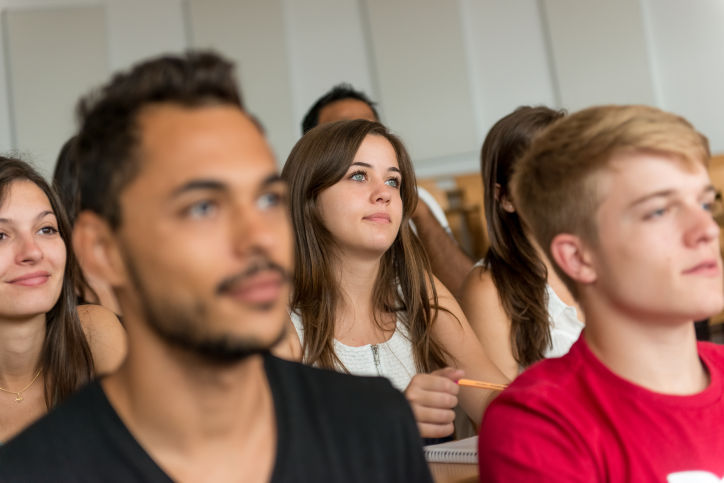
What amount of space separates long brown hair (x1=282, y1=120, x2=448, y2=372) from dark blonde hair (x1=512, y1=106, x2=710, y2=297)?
983mm

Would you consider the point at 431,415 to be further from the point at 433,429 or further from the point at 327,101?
the point at 327,101

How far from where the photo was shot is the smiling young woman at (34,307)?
6.93 feet

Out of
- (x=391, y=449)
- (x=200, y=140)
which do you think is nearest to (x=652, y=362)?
(x=391, y=449)

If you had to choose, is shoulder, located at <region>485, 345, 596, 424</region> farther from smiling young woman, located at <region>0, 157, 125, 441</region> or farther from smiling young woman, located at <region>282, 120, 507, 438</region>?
smiling young woman, located at <region>0, 157, 125, 441</region>

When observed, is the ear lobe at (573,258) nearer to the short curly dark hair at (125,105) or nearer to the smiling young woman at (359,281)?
the short curly dark hair at (125,105)

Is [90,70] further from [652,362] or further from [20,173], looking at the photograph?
[652,362]

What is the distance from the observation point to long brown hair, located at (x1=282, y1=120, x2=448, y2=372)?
7.70 ft

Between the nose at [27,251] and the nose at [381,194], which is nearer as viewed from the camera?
the nose at [27,251]

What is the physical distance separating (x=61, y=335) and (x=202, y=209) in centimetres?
144

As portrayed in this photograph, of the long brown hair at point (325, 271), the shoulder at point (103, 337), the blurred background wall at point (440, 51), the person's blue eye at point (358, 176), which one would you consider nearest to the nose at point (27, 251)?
the shoulder at point (103, 337)

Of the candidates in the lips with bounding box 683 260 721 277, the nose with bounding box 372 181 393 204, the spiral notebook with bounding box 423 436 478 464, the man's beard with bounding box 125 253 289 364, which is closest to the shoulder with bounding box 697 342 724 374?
the lips with bounding box 683 260 721 277

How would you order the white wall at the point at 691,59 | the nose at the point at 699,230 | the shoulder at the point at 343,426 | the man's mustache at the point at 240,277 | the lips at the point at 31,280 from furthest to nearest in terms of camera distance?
the white wall at the point at 691,59 < the lips at the point at 31,280 < the nose at the point at 699,230 < the shoulder at the point at 343,426 < the man's mustache at the point at 240,277

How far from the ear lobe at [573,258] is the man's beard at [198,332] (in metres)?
0.59

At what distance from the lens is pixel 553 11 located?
5621 millimetres
